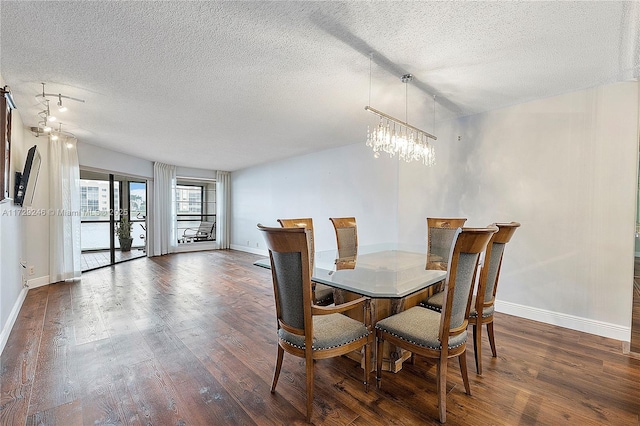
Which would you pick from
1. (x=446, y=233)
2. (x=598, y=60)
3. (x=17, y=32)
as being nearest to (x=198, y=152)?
(x=17, y=32)

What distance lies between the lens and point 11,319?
2.86 m

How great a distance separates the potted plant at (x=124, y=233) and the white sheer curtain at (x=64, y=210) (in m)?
1.71

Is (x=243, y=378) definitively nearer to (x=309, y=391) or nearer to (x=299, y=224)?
(x=309, y=391)

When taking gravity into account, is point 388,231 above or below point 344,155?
below

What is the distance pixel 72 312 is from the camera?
3.25m

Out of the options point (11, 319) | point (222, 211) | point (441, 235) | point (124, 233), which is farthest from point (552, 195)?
point (124, 233)

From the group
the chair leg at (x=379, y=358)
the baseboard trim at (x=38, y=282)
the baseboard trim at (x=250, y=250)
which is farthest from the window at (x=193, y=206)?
the chair leg at (x=379, y=358)

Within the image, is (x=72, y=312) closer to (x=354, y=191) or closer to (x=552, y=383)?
(x=354, y=191)

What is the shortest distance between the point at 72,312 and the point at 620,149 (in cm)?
604

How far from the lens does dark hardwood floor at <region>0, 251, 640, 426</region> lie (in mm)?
1651

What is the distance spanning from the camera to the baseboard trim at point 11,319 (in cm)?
245

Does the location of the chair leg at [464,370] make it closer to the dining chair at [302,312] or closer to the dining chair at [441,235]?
the dining chair at [302,312]

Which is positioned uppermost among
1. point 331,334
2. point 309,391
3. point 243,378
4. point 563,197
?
point 563,197

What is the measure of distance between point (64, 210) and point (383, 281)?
17.1 feet
